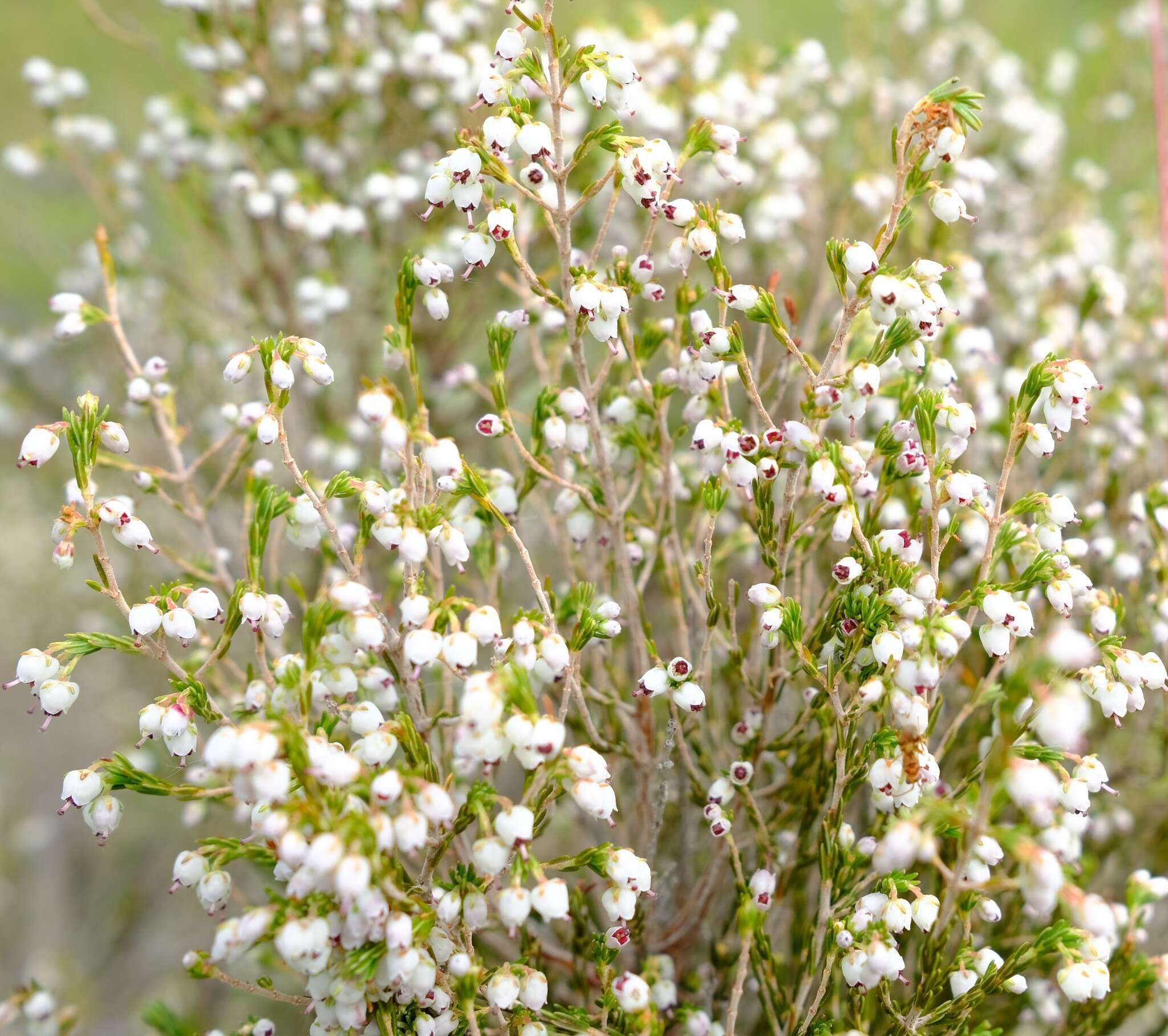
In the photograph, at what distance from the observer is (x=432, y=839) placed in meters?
1.32

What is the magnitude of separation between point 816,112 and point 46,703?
314cm

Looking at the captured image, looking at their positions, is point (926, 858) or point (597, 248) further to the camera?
point (597, 248)

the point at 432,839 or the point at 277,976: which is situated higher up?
the point at 432,839

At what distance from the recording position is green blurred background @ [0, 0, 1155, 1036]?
341 centimetres

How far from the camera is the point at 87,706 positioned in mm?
4227

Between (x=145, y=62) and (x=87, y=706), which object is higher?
(x=145, y=62)

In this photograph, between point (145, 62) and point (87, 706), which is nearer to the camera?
point (87, 706)

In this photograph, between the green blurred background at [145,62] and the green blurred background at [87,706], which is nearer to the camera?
the green blurred background at [87,706]

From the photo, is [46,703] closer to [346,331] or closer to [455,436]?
[455,436]

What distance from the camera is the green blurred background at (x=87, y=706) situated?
3414 millimetres

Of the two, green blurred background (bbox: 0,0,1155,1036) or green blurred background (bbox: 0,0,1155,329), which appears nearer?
green blurred background (bbox: 0,0,1155,1036)

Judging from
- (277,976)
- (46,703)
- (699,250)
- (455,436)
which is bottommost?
Result: (277,976)

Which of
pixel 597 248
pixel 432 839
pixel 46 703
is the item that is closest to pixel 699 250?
pixel 597 248

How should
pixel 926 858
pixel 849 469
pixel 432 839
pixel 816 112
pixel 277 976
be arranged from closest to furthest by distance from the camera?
pixel 926 858 < pixel 432 839 < pixel 849 469 < pixel 277 976 < pixel 816 112
